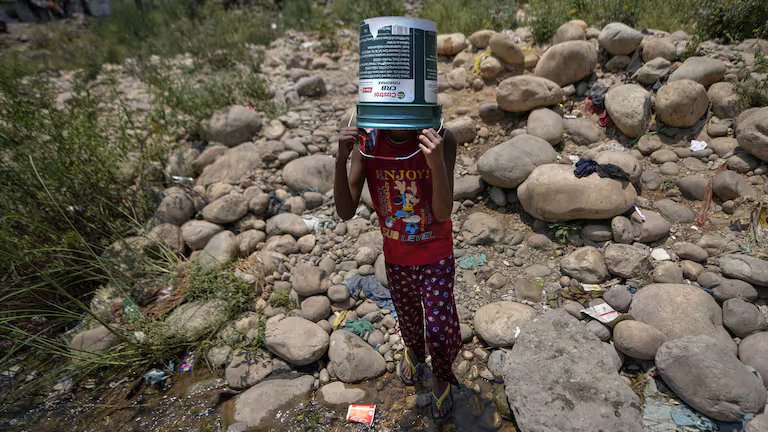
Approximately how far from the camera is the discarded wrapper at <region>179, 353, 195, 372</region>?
288 centimetres

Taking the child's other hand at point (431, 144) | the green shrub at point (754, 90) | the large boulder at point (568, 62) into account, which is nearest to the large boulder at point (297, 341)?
the child's other hand at point (431, 144)

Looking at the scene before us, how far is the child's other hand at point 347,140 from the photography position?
5.26 ft

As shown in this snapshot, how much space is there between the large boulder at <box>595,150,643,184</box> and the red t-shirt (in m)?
2.36

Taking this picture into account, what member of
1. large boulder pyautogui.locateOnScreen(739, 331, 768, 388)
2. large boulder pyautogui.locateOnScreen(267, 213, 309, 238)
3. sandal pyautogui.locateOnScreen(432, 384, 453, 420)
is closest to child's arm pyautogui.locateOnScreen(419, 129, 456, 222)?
sandal pyautogui.locateOnScreen(432, 384, 453, 420)

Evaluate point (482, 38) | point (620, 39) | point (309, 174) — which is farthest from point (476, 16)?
point (309, 174)

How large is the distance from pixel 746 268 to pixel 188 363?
168 inches

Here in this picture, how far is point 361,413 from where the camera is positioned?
2436mm

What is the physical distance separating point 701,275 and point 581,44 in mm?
2926

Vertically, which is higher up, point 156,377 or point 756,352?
point 756,352

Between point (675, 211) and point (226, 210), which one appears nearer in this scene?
point (675, 211)

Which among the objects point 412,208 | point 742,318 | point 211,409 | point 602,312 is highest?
point 412,208

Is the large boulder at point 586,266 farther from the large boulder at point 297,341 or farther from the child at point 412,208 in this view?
the large boulder at point 297,341

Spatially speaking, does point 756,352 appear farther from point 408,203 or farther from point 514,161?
point 408,203

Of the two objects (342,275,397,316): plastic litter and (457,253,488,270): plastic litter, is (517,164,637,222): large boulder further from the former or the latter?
(342,275,397,316): plastic litter
